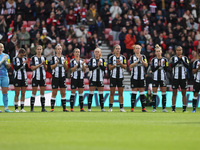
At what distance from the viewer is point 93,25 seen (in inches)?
1026

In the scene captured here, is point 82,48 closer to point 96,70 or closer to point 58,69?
point 96,70

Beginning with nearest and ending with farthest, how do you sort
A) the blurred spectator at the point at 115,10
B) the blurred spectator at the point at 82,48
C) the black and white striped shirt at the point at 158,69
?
the black and white striped shirt at the point at 158,69 → the blurred spectator at the point at 82,48 → the blurred spectator at the point at 115,10

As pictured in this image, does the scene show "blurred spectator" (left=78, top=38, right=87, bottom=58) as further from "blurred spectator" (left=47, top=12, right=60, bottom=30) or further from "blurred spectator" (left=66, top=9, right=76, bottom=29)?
"blurred spectator" (left=66, top=9, right=76, bottom=29)

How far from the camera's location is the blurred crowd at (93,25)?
80.1 feet

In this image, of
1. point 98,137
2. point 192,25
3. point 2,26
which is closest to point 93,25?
point 2,26

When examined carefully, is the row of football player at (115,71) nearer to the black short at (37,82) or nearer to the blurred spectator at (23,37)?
the black short at (37,82)

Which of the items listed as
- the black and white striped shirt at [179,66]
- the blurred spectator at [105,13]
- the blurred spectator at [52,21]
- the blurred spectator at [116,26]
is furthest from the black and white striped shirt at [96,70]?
the blurred spectator at [105,13]

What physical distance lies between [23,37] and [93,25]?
13.4 feet

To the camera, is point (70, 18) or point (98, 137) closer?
point (98, 137)

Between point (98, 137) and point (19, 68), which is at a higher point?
point (19, 68)

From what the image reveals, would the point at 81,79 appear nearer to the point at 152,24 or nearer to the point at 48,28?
the point at 48,28

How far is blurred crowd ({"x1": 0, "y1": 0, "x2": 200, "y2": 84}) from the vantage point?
961 inches

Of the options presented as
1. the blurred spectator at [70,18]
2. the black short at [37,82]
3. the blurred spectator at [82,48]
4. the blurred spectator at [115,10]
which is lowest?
the black short at [37,82]

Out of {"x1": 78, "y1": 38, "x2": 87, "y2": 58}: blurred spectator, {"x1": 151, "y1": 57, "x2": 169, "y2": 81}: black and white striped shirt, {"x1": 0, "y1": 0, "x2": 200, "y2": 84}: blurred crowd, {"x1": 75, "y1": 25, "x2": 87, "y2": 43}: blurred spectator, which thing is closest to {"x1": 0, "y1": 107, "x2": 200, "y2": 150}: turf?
{"x1": 151, "y1": 57, "x2": 169, "y2": 81}: black and white striped shirt
